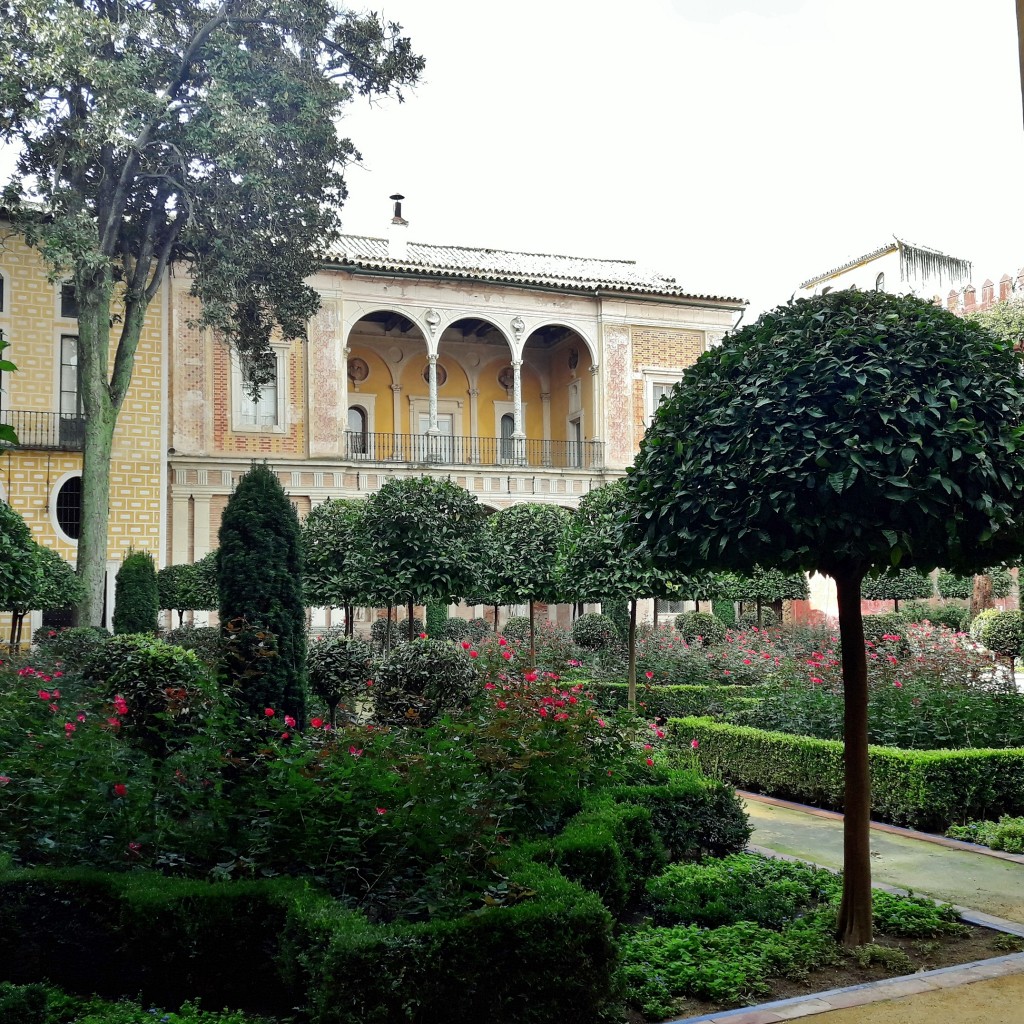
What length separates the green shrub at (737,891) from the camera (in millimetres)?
4965

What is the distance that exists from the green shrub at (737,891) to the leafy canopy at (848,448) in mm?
1662

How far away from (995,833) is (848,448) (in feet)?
12.3

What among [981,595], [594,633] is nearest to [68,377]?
[594,633]

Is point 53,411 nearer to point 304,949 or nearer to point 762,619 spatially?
point 762,619

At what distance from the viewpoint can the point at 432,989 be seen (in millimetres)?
3486

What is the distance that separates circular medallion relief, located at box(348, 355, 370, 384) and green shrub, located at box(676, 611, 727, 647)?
11036mm

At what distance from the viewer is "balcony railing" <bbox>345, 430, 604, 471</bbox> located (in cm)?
2591

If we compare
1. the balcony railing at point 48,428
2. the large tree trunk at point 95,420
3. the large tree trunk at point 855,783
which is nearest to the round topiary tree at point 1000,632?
the large tree trunk at point 855,783

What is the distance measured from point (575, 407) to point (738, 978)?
2495 cm

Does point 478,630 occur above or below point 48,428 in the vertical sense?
below

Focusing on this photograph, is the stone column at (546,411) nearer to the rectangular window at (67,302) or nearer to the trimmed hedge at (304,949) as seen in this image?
the rectangular window at (67,302)

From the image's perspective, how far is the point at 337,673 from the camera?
9930mm

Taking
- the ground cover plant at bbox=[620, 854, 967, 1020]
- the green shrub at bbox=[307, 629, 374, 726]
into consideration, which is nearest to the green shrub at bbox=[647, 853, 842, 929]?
the ground cover plant at bbox=[620, 854, 967, 1020]

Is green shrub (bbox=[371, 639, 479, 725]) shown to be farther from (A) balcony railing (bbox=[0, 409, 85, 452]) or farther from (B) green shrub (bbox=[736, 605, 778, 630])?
(A) balcony railing (bbox=[0, 409, 85, 452])
